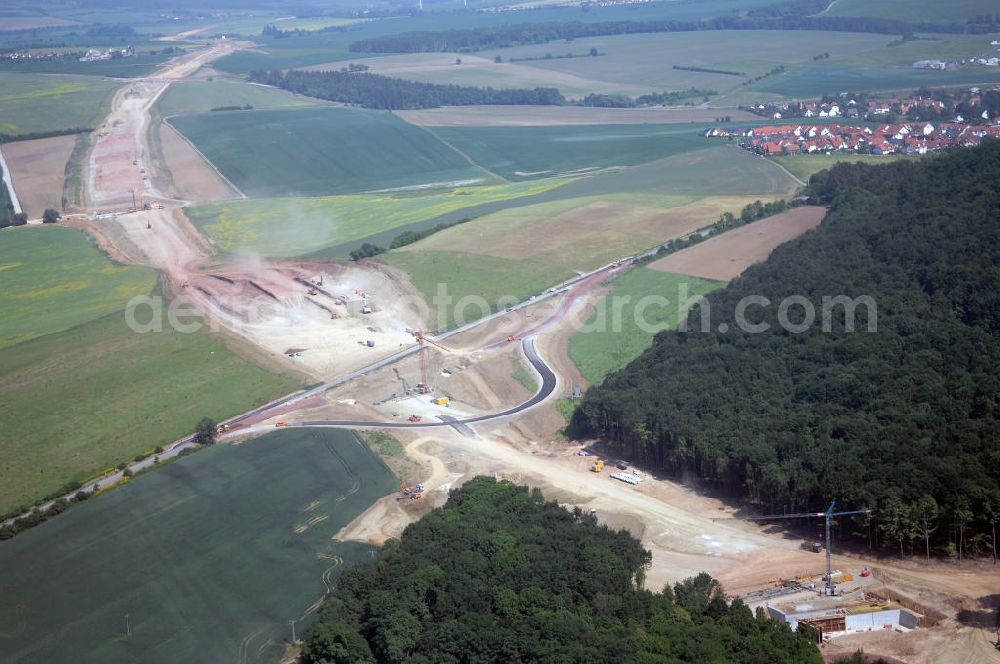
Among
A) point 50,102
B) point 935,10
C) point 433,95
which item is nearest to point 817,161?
point 433,95

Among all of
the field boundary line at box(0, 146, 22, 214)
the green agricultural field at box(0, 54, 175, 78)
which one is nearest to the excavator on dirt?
the field boundary line at box(0, 146, 22, 214)

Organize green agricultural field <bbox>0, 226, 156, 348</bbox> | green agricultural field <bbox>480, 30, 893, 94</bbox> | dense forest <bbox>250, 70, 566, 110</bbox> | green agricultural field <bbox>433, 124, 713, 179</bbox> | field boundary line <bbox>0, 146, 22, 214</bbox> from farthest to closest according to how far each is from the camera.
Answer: green agricultural field <bbox>480, 30, 893, 94</bbox>
dense forest <bbox>250, 70, 566, 110</bbox>
green agricultural field <bbox>433, 124, 713, 179</bbox>
field boundary line <bbox>0, 146, 22, 214</bbox>
green agricultural field <bbox>0, 226, 156, 348</bbox>

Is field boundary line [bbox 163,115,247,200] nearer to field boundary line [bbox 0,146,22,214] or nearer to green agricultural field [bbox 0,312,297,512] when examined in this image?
field boundary line [bbox 0,146,22,214]

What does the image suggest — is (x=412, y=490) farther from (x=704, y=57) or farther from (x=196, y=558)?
(x=704, y=57)

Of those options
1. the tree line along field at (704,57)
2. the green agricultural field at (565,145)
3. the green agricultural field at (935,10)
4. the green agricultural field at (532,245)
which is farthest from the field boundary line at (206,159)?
the green agricultural field at (935,10)

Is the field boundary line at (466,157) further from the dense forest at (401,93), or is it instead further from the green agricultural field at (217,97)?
the green agricultural field at (217,97)
